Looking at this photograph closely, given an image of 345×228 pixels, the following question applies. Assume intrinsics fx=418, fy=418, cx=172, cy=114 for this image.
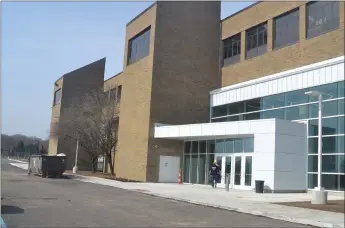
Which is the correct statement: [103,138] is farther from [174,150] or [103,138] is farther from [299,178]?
[299,178]

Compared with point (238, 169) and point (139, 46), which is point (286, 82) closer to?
point (238, 169)

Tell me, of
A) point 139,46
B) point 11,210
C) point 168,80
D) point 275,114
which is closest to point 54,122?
point 139,46

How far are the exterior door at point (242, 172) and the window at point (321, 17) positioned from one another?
10.7 meters

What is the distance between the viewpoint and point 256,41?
37156 millimetres

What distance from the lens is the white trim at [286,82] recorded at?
87.1 ft

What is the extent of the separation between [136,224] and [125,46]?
34.9 metres

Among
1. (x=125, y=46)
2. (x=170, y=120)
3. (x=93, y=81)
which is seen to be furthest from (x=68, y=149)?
(x=170, y=120)

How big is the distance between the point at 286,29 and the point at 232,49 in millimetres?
6766

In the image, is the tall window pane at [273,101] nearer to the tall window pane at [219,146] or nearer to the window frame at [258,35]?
the tall window pane at [219,146]

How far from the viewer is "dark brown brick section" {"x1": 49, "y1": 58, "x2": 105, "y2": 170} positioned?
6228 cm

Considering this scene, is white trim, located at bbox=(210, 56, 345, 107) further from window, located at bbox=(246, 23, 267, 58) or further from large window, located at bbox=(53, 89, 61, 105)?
large window, located at bbox=(53, 89, 61, 105)

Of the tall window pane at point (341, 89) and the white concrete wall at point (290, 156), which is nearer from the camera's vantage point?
the tall window pane at point (341, 89)

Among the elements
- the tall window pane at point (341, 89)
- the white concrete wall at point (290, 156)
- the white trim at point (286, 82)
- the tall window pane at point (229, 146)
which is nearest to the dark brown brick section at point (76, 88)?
the white trim at point (286, 82)

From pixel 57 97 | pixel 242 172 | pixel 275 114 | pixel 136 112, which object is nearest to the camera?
pixel 242 172
